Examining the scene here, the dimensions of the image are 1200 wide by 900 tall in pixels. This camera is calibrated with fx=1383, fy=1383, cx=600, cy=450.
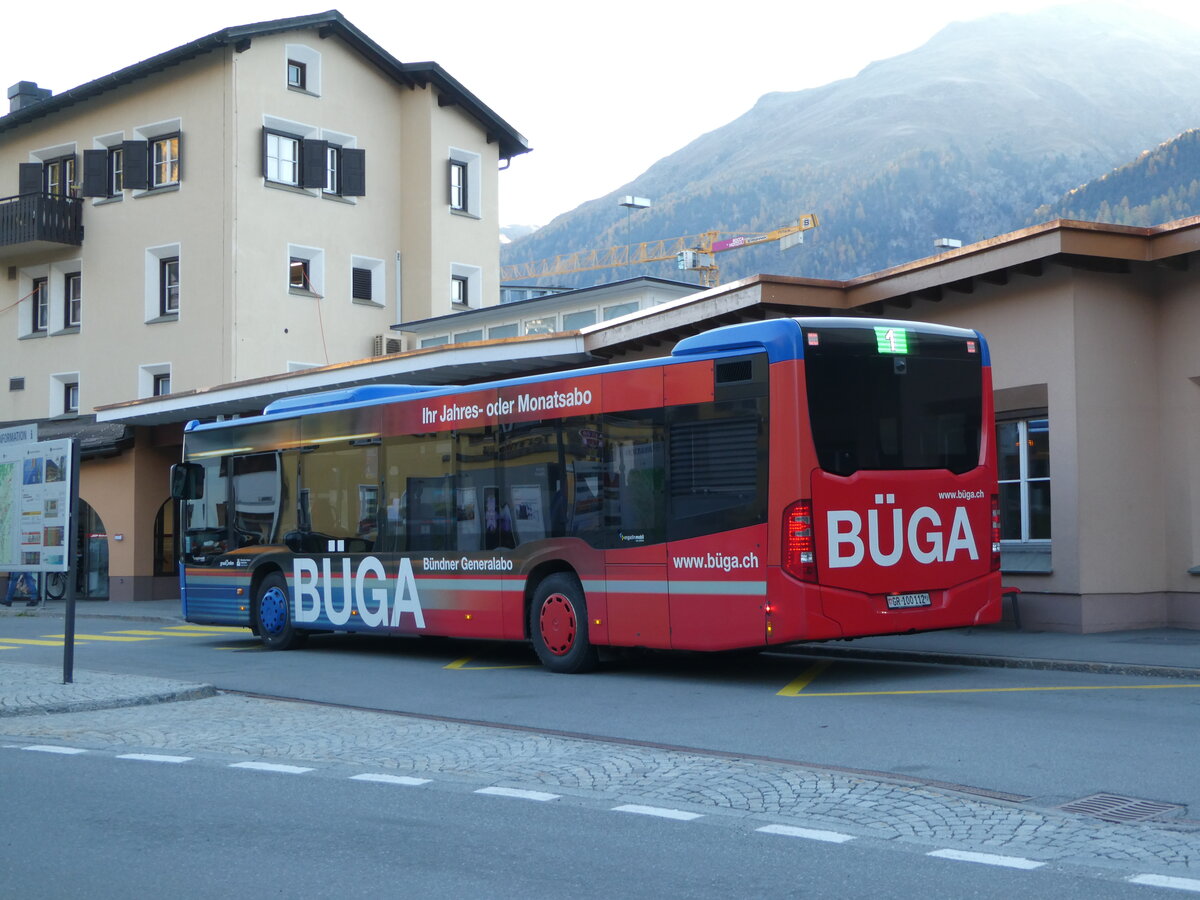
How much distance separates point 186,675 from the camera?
14852mm

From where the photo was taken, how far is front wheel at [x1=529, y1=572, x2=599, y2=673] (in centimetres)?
1352

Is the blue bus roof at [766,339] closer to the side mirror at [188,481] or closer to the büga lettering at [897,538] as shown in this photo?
the büga lettering at [897,538]

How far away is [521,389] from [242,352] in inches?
896

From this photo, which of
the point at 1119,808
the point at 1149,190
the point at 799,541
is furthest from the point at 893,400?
the point at 1149,190

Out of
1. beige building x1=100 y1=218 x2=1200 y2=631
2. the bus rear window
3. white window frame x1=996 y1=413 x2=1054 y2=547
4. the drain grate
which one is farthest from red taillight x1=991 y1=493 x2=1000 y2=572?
the drain grate

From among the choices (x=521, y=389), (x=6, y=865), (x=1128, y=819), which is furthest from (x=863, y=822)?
(x=521, y=389)

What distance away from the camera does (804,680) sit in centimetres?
1300

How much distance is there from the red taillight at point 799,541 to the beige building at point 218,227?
24.1 m

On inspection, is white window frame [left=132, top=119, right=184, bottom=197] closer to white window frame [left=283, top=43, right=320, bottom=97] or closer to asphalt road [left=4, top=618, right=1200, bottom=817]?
white window frame [left=283, top=43, right=320, bottom=97]

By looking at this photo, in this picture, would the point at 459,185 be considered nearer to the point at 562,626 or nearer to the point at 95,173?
the point at 95,173

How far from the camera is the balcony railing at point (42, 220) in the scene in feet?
124

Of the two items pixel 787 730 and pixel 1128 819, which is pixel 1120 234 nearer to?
pixel 787 730

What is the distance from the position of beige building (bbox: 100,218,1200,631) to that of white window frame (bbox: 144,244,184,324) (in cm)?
2424

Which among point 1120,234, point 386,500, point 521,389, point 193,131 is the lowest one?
point 386,500
